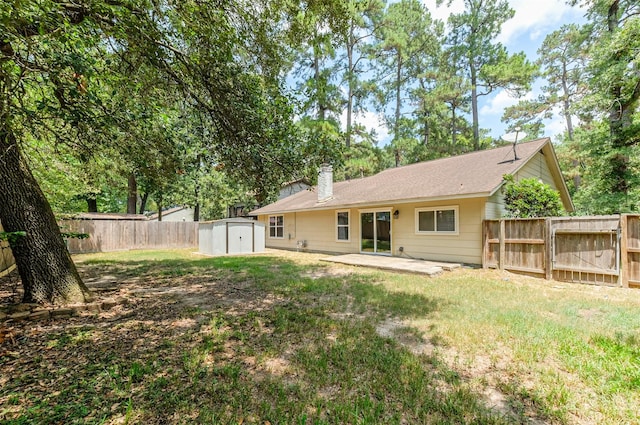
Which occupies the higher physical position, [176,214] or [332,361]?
[176,214]

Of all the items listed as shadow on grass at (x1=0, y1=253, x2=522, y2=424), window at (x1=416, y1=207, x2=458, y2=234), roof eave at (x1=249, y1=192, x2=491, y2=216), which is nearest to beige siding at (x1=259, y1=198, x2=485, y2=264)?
window at (x1=416, y1=207, x2=458, y2=234)

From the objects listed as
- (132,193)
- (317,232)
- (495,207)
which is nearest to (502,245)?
(495,207)

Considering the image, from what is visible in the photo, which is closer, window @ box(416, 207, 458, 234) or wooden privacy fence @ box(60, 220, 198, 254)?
window @ box(416, 207, 458, 234)

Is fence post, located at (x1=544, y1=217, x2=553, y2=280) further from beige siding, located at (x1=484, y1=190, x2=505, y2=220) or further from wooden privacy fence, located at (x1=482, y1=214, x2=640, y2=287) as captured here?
beige siding, located at (x1=484, y1=190, x2=505, y2=220)

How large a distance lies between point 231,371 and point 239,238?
11111mm

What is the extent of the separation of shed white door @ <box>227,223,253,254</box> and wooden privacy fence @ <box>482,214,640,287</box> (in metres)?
9.92

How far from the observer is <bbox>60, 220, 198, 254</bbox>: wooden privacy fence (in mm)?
14320

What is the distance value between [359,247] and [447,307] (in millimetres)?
7165

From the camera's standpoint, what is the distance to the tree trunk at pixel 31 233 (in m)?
4.08

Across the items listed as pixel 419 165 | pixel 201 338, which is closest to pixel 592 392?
pixel 201 338

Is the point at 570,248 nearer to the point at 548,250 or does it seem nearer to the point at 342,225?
the point at 548,250

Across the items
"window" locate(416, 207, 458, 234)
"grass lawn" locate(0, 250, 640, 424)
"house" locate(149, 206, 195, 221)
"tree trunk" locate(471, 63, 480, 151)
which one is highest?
"tree trunk" locate(471, 63, 480, 151)

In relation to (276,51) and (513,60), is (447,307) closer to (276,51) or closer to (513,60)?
(276,51)

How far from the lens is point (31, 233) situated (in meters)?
4.19
